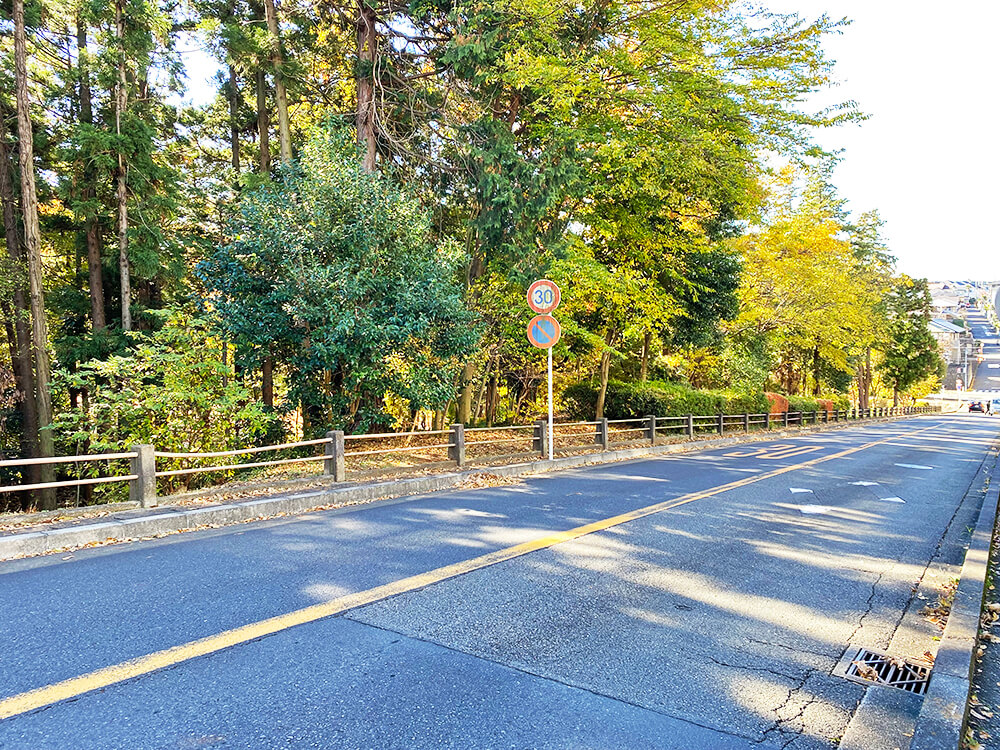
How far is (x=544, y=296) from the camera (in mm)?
12750

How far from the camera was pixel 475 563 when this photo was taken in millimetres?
5602

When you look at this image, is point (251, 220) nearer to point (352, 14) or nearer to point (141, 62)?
point (352, 14)

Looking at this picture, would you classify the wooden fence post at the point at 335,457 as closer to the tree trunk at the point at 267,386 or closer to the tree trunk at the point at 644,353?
the tree trunk at the point at 267,386

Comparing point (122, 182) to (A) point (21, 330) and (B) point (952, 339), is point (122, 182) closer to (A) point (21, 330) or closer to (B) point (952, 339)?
(A) point (21, 330)

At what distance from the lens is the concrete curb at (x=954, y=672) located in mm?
2879

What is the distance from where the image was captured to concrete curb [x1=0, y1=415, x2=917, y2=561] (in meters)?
6.16

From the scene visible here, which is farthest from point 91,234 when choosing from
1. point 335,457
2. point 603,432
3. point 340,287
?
point 603,432

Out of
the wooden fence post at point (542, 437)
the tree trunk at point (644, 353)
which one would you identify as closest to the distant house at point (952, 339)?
the tree trunk at point (644, 353)

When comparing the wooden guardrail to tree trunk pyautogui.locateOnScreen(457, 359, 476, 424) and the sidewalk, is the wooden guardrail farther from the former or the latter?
the sidewalk

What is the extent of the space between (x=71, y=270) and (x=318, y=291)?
15.8 meters

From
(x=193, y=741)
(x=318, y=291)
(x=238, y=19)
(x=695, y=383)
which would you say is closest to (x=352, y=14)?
(x=238, y=19)

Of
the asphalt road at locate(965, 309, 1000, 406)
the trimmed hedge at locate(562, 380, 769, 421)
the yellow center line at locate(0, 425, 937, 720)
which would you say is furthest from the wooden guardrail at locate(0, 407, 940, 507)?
the asphalt road at locate(965, 309, 1000, 406)

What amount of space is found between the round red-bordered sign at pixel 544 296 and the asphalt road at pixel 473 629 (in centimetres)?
569

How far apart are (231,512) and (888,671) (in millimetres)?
6954
